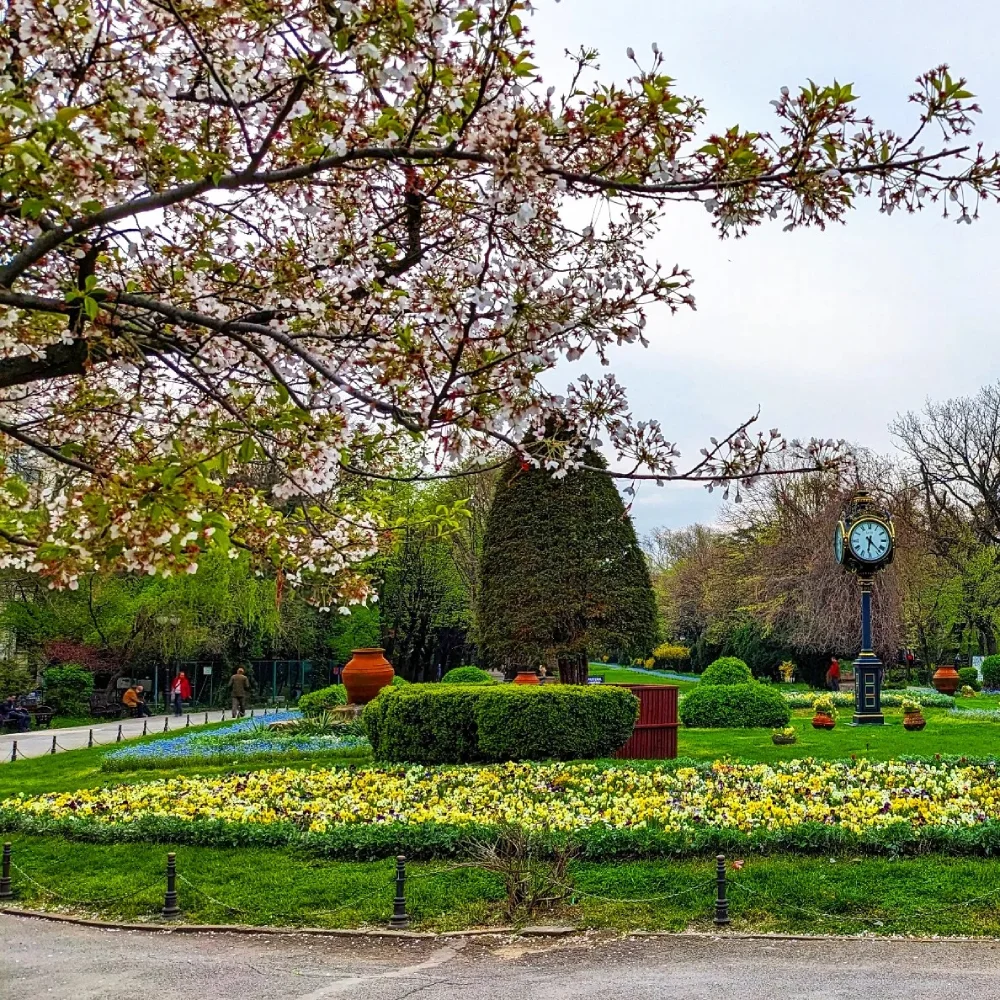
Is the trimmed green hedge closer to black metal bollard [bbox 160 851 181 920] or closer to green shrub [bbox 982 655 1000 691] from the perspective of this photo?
black metal bollard [bbox 160 851 181 920]

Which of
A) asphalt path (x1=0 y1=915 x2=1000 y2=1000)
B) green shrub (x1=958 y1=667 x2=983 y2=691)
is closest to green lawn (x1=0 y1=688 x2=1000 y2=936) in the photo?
asphalt path (x1=0 y1=915 x2=1000 y2=1000)

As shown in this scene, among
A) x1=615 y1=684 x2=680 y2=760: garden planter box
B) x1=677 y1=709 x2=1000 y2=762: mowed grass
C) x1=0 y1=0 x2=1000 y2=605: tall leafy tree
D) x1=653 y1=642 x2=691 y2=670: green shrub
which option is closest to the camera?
x1=0 y1=0 x2=1000 y2=605: tall leafy tree

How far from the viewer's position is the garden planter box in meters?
15.6

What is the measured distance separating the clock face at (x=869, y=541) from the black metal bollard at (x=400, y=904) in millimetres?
16663

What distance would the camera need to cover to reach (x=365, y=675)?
2289 cm

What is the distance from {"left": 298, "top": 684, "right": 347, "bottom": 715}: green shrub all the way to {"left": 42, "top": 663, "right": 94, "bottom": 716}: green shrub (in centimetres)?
1043

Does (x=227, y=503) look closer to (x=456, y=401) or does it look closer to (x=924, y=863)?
(x=456, y=401)

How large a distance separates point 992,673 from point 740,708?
21.4m

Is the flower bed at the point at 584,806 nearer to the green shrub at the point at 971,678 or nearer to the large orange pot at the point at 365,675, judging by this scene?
the large orange pot at the point at 365,675

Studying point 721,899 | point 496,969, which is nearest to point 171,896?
point 496,969

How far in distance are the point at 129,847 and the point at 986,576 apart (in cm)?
4090

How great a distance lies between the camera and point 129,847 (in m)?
10.6

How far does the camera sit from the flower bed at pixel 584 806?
372 inches

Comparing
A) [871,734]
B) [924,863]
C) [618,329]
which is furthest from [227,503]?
[871,734]
